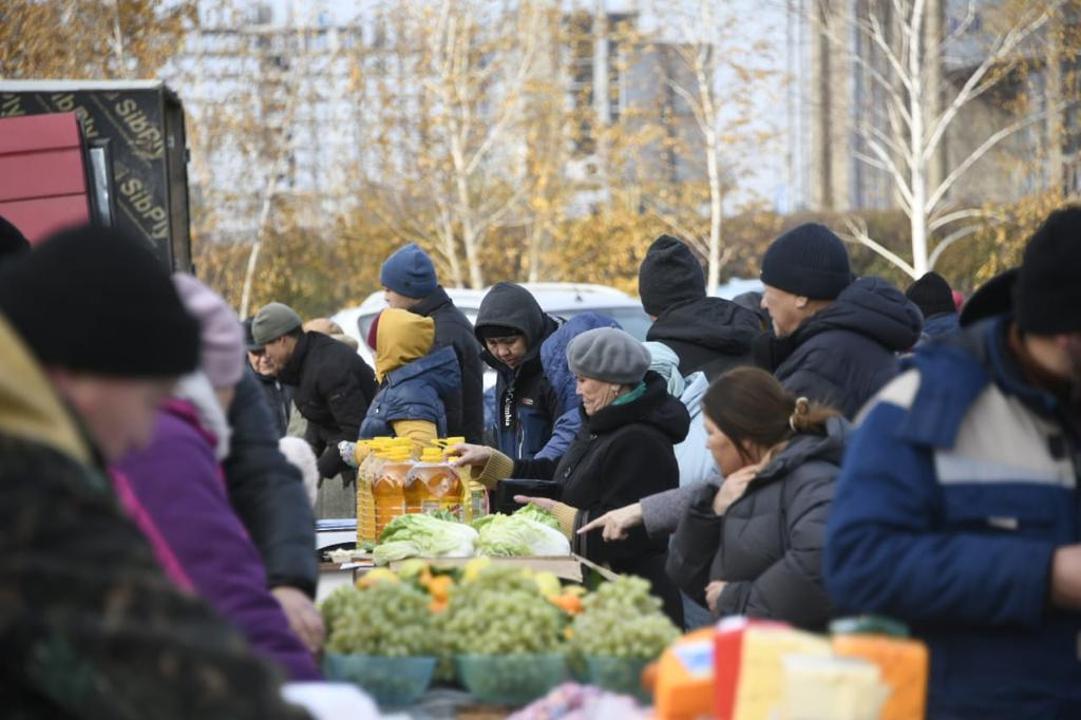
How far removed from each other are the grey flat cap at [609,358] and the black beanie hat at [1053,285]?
3.31m

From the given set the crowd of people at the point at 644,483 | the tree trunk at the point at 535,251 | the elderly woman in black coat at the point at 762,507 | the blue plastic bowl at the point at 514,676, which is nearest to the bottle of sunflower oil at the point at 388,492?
the crowd of people at the point at 644,483

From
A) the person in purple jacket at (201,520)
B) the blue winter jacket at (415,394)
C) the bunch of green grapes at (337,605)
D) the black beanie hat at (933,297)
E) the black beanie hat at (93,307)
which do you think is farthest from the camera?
the black beanie hat at (933,297)

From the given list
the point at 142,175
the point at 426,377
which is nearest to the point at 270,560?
the point at 426,377

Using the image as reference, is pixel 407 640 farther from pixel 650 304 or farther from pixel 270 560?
pixel 650 304

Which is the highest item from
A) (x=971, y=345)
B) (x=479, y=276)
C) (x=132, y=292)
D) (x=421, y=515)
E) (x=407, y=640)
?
(x=132, y=292)

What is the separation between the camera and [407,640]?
4.08m

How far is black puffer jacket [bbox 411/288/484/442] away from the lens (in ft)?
29.9

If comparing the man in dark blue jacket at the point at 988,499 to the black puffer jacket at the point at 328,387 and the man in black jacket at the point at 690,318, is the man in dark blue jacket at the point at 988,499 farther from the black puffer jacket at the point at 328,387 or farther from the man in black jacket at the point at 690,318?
the black puffer jacket at the point at 328,387

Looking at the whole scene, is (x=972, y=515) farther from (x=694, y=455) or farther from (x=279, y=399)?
(x=279, y=399)

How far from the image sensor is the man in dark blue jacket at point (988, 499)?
11.8 feet

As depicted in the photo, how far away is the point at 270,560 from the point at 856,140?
38.2 m

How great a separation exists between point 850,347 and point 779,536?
53.2 inches

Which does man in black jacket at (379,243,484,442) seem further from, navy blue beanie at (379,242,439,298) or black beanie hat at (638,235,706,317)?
black beanie hat at (638,235,706,317)

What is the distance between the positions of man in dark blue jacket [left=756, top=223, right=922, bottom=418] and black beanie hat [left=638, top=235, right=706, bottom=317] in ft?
5.97
